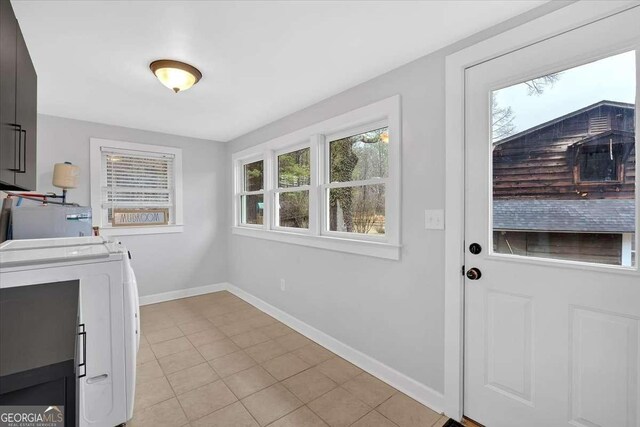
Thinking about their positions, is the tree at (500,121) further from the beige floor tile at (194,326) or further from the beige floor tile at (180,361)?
the beige floor tile at (194,326)

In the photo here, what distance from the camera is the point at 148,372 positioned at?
89.7 inches

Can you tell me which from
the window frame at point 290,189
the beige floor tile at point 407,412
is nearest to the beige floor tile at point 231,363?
the beige floor tile at point 407,412

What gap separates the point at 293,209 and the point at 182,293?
7.22 feet

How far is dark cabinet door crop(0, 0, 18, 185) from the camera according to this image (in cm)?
117

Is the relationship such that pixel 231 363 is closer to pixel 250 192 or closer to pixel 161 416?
pixel 161 416

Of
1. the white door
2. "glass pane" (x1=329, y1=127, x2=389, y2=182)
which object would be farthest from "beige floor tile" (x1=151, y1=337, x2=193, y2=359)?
the white door

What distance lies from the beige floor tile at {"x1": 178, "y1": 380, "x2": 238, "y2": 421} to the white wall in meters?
2.29

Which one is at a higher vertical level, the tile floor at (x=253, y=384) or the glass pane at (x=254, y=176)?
the glass pane at (x=254, y=176)

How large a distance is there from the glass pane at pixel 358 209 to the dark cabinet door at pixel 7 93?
211cm

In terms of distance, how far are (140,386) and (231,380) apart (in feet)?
2.13

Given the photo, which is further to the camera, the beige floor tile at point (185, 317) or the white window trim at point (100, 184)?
the white window trim at point (100, 184)

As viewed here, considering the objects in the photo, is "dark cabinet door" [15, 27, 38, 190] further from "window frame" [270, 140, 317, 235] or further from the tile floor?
"window frame" [270, 140, 317, 235]

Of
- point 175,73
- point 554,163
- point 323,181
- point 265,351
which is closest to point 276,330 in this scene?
point 265,351

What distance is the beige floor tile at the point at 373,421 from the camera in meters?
1.72
